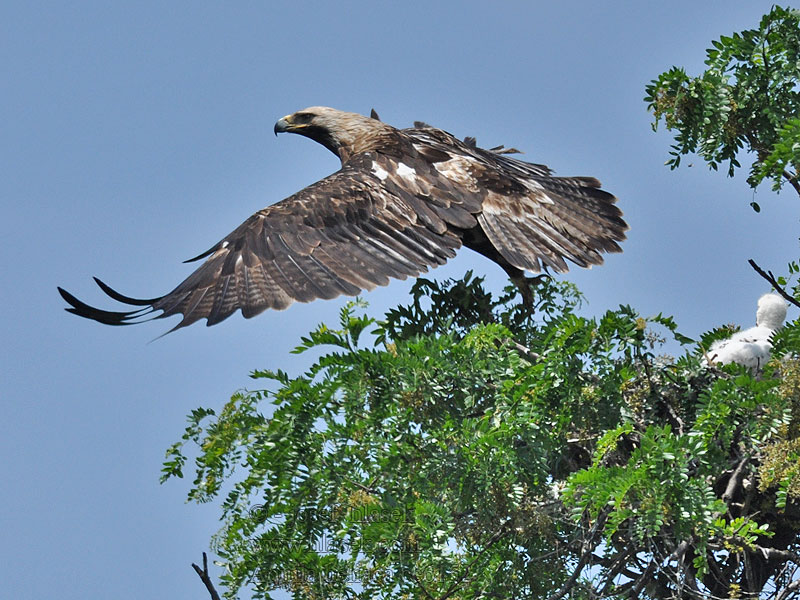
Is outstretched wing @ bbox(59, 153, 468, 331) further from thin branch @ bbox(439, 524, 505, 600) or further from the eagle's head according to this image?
thin branch @ bbox(439, 524, 505, 600)

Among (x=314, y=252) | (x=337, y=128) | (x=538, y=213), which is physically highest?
(x=337, y=128)

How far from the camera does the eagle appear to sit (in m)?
6.34

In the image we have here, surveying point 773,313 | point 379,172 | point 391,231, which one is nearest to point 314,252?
point 391,231

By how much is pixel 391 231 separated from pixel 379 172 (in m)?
0.80

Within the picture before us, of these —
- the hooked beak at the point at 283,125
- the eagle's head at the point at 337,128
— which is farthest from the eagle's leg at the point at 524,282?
the hooked beak at the point at 283,125

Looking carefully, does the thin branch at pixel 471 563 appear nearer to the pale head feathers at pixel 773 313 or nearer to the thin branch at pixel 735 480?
the thin branch at pixel 735 480

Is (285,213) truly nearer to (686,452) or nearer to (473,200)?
(473,200)

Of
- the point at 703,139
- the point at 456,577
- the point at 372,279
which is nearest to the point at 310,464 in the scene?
the point at 456,577

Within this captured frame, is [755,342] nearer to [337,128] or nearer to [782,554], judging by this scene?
[782,554]

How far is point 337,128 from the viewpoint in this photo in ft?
30.5

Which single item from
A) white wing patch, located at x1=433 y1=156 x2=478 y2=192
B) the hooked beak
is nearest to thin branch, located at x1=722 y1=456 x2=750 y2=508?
white wing patch, located at x1=433 y1=156 x2=478 y2=192

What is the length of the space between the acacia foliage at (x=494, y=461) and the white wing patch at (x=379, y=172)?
76.2 inches

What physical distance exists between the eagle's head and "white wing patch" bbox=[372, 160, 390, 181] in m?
0.56

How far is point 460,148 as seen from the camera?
328 inches
